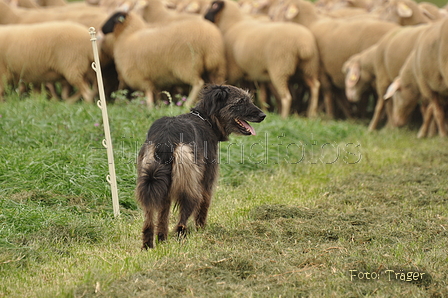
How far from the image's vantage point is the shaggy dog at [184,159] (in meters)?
3.74

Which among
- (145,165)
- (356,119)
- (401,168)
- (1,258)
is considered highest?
(145,165)

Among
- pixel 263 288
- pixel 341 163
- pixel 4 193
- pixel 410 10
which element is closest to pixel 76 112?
pixel 4 193

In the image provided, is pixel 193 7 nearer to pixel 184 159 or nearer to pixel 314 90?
pixel 314 90

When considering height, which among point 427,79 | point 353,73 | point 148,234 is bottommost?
point 353,73

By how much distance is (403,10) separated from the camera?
11.8m

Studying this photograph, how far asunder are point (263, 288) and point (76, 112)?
496cm

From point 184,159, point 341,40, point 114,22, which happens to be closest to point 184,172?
point 184,159

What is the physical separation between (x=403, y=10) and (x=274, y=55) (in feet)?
10.7

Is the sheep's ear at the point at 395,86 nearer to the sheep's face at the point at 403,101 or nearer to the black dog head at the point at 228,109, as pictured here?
the sheep's face at the point at 403,101

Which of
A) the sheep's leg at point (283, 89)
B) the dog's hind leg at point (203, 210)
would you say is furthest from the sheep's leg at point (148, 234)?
the sheep's leg at point (283, 89)

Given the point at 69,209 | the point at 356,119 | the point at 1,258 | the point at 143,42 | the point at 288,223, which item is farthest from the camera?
the point at 356,119

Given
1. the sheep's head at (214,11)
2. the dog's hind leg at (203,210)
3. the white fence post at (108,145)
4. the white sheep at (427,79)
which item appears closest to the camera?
the dog's hind leg at (203,210)

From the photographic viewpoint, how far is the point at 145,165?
3797 millimetres

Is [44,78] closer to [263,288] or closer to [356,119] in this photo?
[356,119]
